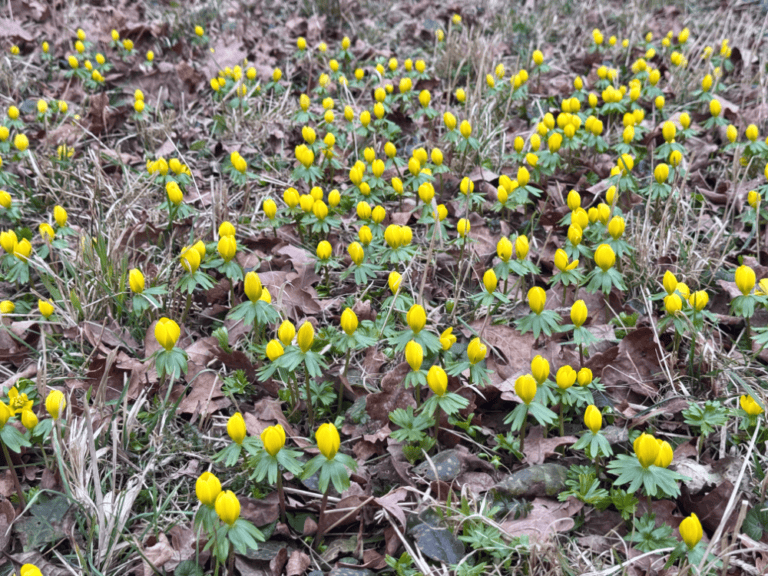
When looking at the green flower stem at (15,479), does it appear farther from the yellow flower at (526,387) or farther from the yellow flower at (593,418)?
the yellow flower at (593,418)

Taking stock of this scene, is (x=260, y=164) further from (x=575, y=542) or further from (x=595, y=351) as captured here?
(x=575, y=542)

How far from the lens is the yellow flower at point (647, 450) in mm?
1841

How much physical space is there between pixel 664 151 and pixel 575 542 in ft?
7.89

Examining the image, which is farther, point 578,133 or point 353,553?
point 578,133

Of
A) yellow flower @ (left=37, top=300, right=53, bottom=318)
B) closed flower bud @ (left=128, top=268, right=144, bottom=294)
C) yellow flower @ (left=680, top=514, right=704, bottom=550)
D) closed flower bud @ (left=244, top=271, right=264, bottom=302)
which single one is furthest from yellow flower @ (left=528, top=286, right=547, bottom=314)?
yellow flower @ (left=37, top=300, right=53, bottom=318)

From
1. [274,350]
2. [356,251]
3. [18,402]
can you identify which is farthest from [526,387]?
[18,402]

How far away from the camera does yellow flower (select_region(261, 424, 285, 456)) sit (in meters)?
1.85

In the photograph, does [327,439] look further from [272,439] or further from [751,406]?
[751,406]

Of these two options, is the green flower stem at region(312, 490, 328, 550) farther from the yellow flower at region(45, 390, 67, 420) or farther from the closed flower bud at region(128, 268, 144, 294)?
the closed flower bud at region(128, 268, 144, 294)

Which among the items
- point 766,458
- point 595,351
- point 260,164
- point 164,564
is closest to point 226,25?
point 260,164

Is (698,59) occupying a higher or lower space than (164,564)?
higher

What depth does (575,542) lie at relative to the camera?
2.02m

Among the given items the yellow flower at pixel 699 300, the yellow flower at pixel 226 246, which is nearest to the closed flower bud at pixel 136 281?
the yellow flower at pixel 226 246

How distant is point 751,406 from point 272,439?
1605 mm
